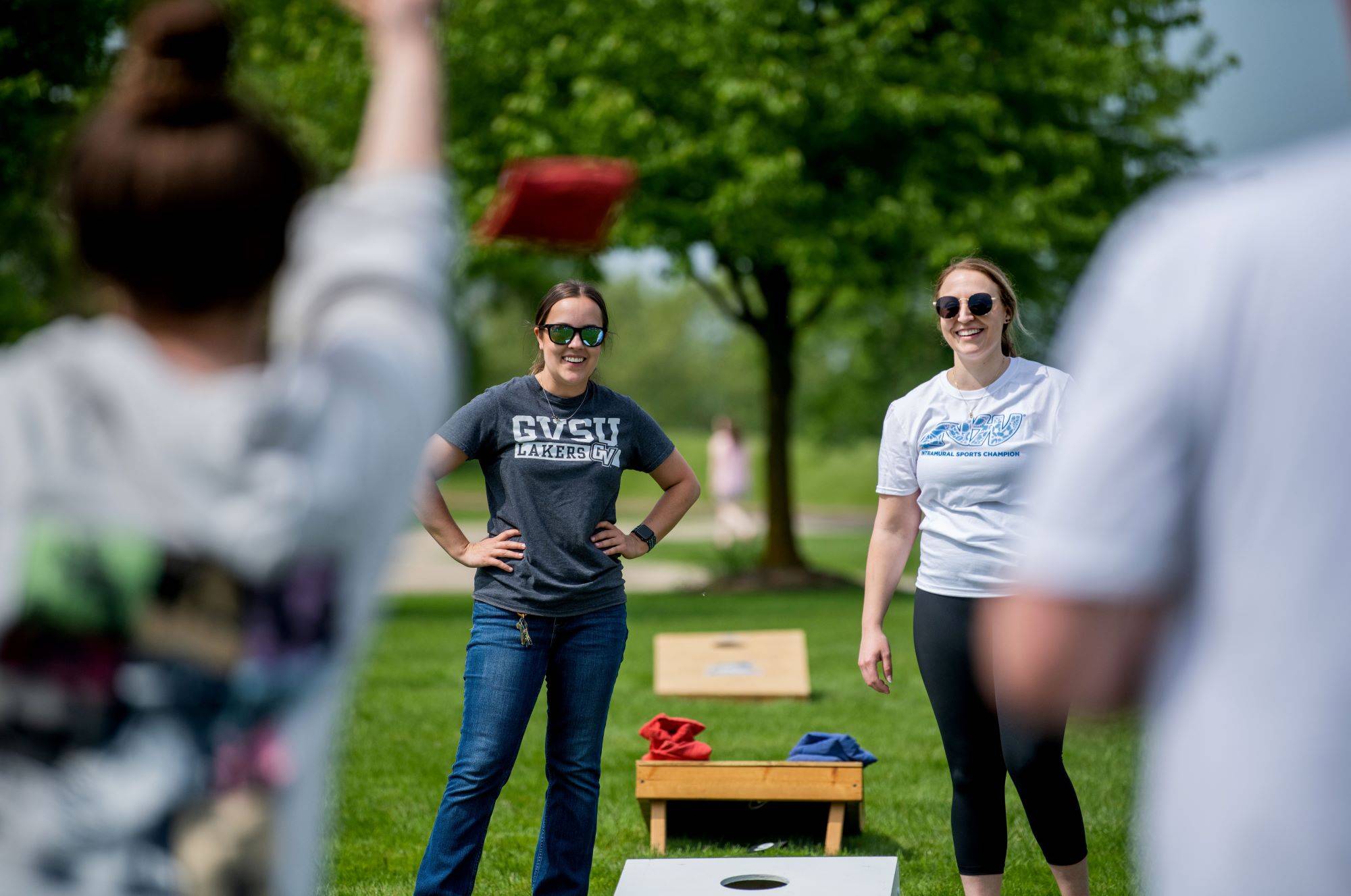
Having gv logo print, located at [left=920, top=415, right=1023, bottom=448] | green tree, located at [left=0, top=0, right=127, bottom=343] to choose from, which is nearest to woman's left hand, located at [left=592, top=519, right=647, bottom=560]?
gv logo print, located at [left=920, top=415, right=1023, bottom=448]

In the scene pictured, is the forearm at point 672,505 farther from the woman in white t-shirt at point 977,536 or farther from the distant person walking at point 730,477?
the distant person walking at point 730,477

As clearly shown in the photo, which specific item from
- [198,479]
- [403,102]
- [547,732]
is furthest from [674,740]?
[198,479]

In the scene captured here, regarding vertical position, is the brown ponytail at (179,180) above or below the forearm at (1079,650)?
above

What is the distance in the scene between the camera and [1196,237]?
1.46 m

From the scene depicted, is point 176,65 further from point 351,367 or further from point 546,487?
point 546,487

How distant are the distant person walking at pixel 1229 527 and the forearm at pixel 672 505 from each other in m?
4.14

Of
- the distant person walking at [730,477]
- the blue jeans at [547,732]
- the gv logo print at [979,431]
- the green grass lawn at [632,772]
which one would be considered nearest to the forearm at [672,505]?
the blue jeans at [547,732]

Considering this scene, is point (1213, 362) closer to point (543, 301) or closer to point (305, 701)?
point (305, 701)

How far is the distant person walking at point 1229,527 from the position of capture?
4.65 ft

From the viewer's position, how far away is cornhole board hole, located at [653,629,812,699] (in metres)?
10.1

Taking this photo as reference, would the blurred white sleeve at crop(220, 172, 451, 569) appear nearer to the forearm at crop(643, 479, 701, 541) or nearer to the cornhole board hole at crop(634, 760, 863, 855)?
the forearm at crop(643, 479, 701, 541)

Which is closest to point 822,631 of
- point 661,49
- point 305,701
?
point 661,49

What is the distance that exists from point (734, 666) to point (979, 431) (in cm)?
580

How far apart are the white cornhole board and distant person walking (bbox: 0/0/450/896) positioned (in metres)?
3.56
